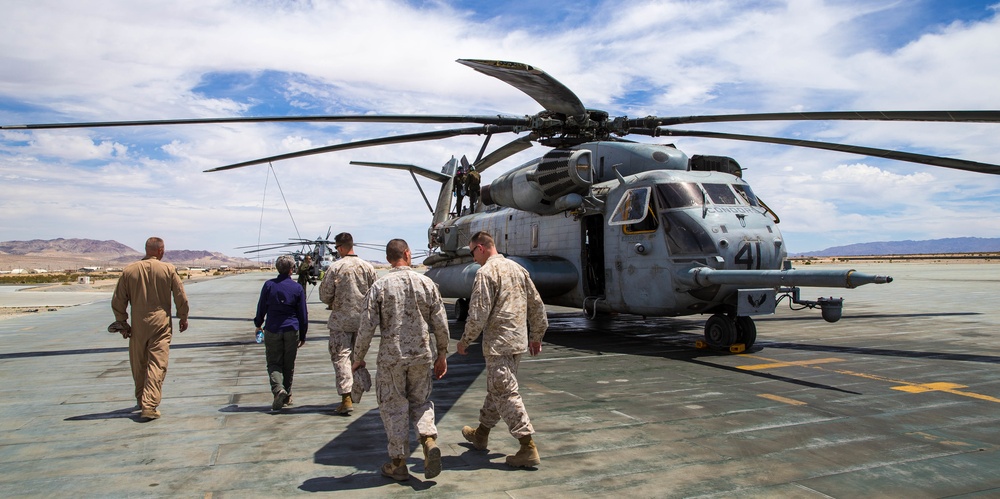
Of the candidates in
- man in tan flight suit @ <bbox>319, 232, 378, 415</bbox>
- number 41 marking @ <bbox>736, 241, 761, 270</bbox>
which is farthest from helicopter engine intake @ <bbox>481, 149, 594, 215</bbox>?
man in tan flight suit @ <bbox>319, 232, 378, 415</bbox>

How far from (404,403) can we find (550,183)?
8.07 m

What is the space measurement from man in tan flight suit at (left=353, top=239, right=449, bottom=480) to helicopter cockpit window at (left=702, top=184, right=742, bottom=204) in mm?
7123

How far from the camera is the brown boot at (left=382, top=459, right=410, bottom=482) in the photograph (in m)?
4.77

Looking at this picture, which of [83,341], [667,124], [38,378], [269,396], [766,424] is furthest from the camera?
[83,341]

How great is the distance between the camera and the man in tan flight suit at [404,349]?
493 centimetres

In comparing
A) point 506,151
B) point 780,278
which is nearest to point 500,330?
point 780,278

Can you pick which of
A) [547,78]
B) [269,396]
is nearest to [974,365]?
[547,78]

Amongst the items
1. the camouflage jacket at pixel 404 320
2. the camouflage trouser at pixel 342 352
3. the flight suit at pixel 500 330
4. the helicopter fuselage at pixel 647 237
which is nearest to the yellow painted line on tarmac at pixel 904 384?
the helicopter fuselage at pixel 647 237

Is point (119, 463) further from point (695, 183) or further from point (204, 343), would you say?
point (695, 183)

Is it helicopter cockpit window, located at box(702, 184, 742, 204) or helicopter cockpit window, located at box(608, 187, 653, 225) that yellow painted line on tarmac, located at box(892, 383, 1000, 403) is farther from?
helicopter cockpit window, located at box(608, 187, 653, 225)

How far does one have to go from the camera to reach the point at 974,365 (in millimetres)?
9086

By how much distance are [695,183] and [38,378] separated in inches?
400

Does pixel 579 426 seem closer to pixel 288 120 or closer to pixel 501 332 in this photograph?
pixel 501 332

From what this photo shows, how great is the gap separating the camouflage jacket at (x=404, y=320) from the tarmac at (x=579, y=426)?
2.93ft
